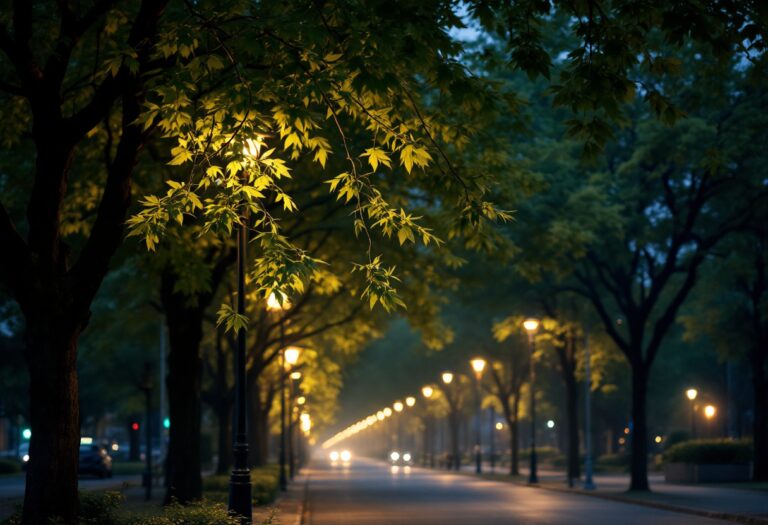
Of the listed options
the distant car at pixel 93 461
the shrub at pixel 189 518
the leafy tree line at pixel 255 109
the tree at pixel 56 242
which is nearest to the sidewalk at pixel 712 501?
the shrub at pixel 189 518

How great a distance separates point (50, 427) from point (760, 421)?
127ft

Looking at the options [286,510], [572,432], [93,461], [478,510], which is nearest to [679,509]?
[478,510]

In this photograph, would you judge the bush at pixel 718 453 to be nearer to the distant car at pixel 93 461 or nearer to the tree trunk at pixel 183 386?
the distant car at pixel 93 461

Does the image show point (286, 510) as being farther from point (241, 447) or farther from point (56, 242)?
point (56, 242)

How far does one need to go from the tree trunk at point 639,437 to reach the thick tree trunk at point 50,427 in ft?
90.0

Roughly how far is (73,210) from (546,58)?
598 inches

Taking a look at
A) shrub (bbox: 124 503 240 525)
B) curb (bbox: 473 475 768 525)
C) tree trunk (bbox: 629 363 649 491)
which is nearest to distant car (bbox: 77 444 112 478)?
curb (bbox: 473 475 768 525)

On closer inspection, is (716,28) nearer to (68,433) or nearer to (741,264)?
(68,433)

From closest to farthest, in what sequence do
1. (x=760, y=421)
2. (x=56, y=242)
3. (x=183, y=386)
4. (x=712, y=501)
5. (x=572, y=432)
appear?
(x=56, y=242)
(x=183, y=386)
(x=712, y=501)
(x=760, y=421)
(x=572, y=432)

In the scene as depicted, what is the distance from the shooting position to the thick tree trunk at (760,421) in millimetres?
45406

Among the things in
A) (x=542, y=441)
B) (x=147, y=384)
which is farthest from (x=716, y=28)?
(x=542, y=441)

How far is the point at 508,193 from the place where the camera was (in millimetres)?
24484

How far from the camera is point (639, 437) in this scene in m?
38.2

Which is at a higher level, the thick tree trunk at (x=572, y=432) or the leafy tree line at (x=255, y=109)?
the leafy tree line at (x=255, y=109)
